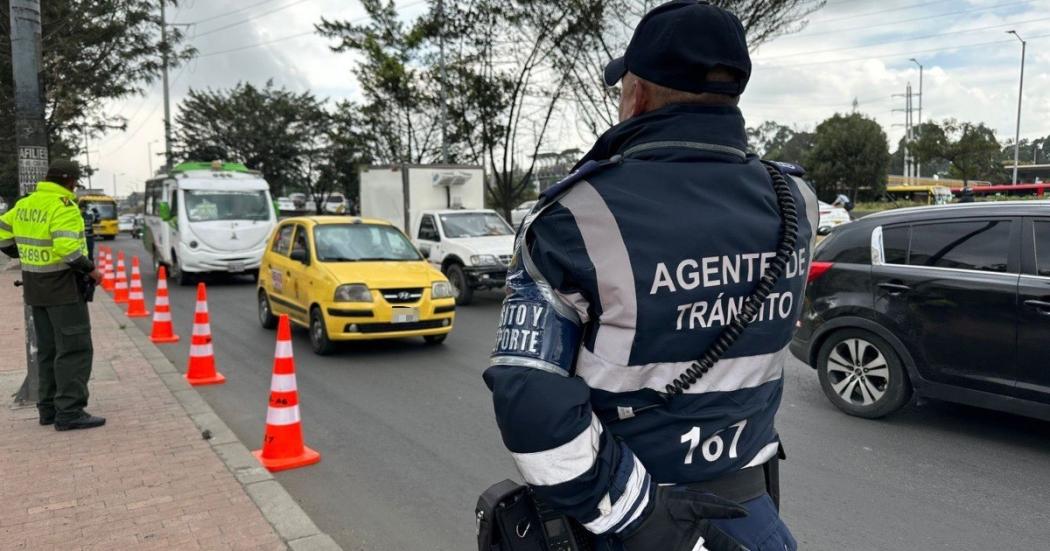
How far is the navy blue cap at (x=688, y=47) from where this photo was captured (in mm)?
1632

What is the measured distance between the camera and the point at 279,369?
5.21m

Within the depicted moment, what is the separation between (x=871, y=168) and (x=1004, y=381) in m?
46.8

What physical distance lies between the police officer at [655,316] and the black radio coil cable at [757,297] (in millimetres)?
15

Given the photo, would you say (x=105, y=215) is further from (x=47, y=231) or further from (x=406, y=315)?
(x=47, y=231)

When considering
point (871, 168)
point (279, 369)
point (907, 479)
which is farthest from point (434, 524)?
point (871, 168)

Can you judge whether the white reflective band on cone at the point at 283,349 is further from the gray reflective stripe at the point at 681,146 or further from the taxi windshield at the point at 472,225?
the taxi windshield at the point at 472,225

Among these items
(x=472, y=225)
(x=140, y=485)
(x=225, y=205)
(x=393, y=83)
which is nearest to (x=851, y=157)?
(x=393, y=83)

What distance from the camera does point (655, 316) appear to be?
157 cm

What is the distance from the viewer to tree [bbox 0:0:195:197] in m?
17.2

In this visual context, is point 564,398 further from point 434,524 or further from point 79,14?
point 79,14

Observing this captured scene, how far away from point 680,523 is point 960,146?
5135cm

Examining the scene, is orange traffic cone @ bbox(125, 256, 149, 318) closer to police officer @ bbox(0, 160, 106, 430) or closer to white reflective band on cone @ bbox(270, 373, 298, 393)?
police officer @ bbox(0, 160, 106, 430)

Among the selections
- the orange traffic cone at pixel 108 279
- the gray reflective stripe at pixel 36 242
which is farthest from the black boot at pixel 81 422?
the orange traffic cone at pixel 108 279

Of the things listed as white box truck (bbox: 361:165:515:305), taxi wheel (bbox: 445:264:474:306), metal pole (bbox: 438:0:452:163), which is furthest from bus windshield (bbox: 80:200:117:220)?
taxi wheel (bbox: 445:264:474:306)
